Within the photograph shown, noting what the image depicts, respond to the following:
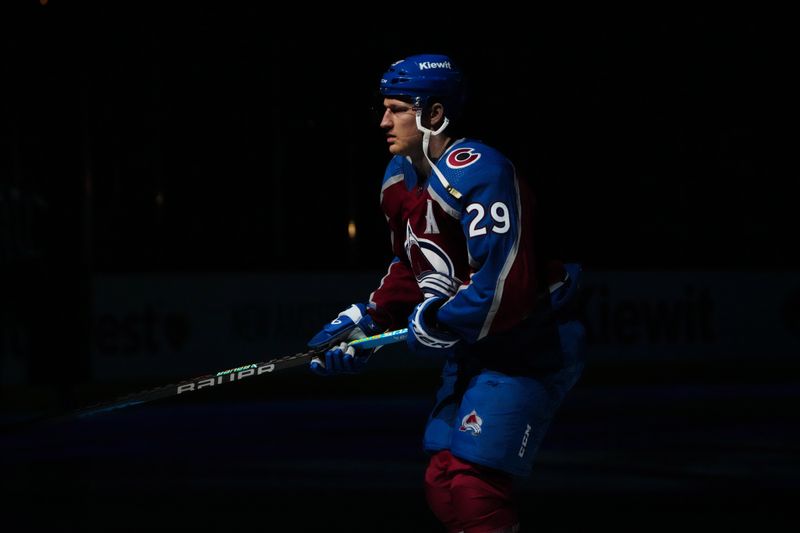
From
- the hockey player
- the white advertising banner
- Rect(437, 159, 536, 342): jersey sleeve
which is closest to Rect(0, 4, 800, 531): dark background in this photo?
the white advertising banner

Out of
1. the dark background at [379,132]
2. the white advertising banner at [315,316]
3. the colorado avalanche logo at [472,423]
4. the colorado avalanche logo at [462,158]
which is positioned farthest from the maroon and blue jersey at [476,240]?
the dark background at [379,132]

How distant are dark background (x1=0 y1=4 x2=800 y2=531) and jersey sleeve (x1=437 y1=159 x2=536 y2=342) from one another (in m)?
6.04

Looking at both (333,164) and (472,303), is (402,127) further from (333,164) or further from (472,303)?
(333,164)

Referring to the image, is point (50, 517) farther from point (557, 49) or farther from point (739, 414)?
point (557, 49)

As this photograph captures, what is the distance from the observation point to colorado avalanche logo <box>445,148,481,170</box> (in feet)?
15.1

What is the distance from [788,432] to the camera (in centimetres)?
1126

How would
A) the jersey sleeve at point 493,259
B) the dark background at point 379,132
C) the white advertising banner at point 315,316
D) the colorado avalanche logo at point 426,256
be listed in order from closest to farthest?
1. the jersey sleeve at point 493,259
2. the colorado avalanche logo at point 426,256
3. the white advertising banner at point 315,316
4. the dark background at point 379,132

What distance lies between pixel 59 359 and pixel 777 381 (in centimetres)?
731

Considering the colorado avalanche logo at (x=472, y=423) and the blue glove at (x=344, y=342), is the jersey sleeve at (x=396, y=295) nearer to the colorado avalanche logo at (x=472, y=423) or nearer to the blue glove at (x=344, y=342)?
the blue glove at (x=344, y=342)

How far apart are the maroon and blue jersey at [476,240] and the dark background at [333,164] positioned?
230 inches

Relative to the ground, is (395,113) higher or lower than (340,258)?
higher

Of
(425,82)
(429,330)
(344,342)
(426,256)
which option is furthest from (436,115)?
(344,342)

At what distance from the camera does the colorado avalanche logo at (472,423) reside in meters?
4.65

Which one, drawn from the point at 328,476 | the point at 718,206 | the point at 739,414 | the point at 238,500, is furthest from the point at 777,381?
the point at 238,500
